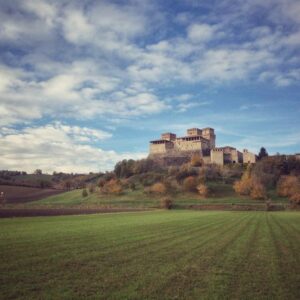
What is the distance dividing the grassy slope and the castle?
44309 millimetres

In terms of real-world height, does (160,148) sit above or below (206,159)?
above

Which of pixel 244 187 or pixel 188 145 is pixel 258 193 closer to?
pixel 244 187

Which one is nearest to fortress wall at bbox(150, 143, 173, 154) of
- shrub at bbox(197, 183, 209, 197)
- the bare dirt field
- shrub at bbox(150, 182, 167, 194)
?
shrub at bbox(150, 182, 167, 194)

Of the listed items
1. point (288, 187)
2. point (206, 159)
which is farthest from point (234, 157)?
point (288, 187)

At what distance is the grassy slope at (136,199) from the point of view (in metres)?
93.7

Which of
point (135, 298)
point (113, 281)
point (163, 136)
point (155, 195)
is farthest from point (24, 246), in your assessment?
point (163, 136)

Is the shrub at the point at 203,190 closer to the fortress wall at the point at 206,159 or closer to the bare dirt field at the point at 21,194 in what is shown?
the bare dirt field at the point at 21,194

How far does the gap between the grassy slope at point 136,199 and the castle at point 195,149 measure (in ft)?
145

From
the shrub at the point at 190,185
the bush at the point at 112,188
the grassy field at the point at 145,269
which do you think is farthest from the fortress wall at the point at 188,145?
the grassy field at the point at 145,269

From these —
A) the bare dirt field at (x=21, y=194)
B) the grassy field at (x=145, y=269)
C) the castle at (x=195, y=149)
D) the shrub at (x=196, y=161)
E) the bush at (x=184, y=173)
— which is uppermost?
the castle at (x=195, y=149)

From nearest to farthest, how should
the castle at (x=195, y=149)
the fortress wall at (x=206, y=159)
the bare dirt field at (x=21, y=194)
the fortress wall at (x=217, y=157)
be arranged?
the bare dirt field at (x=21, y=194), the fortress wall at (x=217, y=157), the castle at (x=195, y=149), the fortress wall at (x=206, y=159)

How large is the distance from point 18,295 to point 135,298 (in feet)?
11.4

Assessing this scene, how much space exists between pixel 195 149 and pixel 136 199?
252 feet

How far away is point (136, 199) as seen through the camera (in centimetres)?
10150
